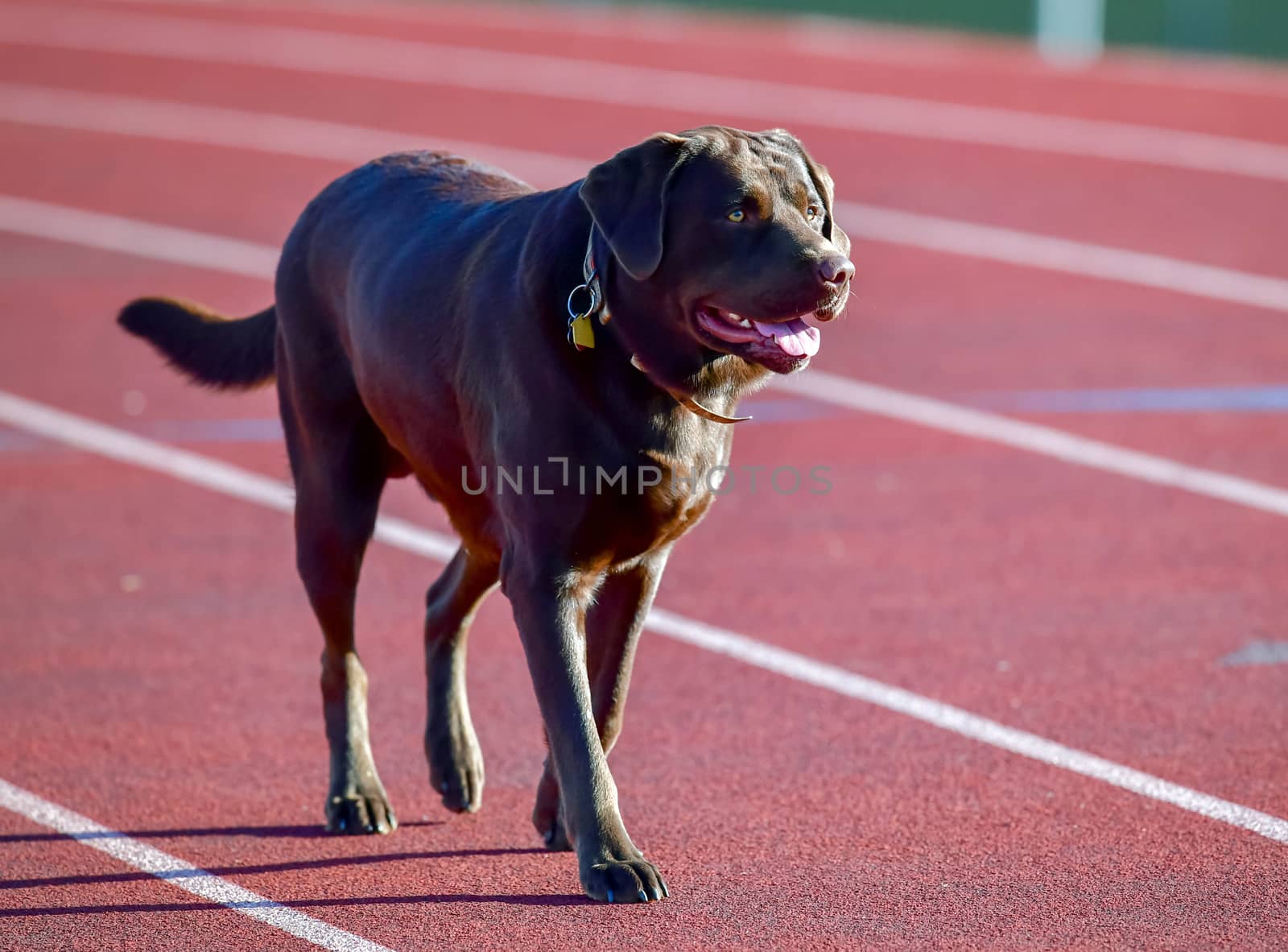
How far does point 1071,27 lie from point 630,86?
20.5ft

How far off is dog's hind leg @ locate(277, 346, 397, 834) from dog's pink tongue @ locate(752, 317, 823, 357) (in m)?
1.64

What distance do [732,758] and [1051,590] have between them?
2181mm

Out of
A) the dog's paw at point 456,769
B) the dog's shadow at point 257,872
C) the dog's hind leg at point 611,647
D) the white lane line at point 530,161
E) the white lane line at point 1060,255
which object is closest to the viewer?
the dog's shadow at point 257,872

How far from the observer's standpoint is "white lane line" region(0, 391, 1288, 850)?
17.6 ft

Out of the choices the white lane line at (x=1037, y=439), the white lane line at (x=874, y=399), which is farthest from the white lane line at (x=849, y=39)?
the white lane line at (x=1037, y=439)

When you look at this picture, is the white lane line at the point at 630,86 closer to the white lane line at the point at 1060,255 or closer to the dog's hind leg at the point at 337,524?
the white lane line at the point at 1060,255

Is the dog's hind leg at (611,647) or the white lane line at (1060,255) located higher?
the dog's hind leg at (611,647)

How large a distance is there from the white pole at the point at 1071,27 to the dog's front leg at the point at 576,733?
18327 millimetres

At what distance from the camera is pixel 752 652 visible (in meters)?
6.77

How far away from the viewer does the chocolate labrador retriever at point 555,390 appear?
437cm

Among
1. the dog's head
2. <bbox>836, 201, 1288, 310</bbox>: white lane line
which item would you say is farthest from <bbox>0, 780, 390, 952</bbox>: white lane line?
<bbox>836, 201, 1288, 310</bbox>: white lane line

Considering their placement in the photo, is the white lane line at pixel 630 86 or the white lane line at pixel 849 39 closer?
the white lane line at pixel 630 86

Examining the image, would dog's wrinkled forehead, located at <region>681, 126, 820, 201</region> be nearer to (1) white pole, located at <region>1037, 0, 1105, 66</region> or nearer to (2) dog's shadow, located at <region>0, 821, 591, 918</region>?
(2) dog's shadow, located at <region>0, 821, 591, 918</region>

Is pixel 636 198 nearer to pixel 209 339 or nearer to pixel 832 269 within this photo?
pixel 832 269
